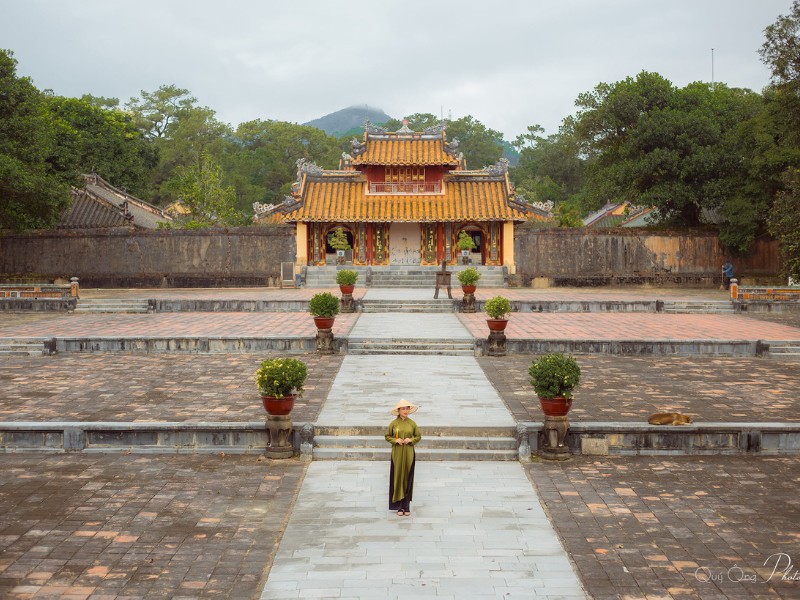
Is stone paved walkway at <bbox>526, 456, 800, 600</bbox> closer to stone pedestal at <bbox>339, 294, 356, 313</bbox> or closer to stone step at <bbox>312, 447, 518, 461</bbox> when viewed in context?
stone step at <bbox>312, 447, 518, 461</bbox>

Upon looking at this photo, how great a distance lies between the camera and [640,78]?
3412cm

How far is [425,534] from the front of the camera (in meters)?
6.96

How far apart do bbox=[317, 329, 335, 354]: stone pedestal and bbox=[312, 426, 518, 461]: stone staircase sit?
6.55m

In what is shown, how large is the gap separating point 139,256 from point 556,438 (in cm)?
2847

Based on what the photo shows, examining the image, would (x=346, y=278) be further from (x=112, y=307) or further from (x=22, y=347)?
(x=22, y=347)

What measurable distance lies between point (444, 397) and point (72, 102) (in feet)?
121

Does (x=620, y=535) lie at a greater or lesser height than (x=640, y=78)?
lesser

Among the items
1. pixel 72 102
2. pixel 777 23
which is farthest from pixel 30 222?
pixel 777 23

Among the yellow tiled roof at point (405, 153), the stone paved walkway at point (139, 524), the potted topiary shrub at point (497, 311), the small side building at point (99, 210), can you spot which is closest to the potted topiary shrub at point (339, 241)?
the yellow tiled roof at point (405, 153)

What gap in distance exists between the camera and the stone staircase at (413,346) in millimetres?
16422

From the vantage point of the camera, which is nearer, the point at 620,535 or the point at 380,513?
the point at 620,535

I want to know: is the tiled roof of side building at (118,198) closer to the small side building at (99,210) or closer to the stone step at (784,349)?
the small side building at (99,210)

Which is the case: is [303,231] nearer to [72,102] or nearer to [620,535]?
[72,102]

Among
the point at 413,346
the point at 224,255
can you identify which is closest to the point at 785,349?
the point at 413,346
